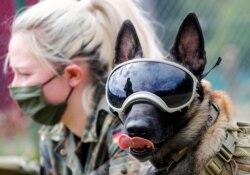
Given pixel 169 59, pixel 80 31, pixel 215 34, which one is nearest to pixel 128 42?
pixel 169 59

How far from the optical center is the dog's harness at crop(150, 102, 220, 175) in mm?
2568

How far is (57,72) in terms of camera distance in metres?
3.48

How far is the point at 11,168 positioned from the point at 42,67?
1.61 ft

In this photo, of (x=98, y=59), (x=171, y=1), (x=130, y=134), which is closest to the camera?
(x=130, y=134)

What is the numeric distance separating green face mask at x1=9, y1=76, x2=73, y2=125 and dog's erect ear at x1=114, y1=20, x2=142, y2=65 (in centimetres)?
86

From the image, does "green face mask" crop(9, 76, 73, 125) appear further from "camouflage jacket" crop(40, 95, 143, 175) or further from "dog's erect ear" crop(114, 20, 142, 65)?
"dog's erect ear" crop(114, 20, 142, 65)

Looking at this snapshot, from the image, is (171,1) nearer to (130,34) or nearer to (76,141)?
(76,141)

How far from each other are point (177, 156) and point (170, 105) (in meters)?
0.20

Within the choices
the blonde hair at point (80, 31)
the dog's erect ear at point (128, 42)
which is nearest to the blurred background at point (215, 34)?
the blonde hair at point (80, 31)

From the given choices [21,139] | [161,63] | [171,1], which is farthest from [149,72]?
[21,139]

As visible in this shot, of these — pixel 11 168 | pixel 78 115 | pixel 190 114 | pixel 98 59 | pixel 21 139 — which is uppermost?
pixel 190 114

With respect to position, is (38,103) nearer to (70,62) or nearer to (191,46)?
(70,62)

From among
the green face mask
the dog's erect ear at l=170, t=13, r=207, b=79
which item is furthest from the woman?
the dog's erect ear at l=170, t=13, r=207, b=79

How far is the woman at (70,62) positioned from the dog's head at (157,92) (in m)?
0.88
